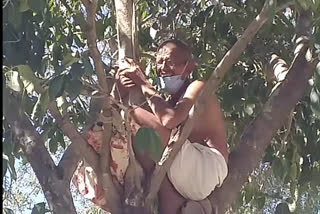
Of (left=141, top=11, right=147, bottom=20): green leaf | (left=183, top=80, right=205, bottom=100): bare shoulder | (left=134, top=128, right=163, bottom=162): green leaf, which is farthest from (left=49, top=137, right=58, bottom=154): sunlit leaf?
(left=134, top=128, right=163, bottom=162): green leaf

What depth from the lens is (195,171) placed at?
235cm

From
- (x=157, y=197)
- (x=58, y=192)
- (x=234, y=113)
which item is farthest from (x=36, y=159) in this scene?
(x=234, y=113)

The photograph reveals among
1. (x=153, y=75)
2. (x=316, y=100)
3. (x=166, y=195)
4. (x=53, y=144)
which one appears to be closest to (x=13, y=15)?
(x=166, y=195)

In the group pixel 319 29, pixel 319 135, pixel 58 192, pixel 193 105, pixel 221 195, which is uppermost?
pixel 319 29

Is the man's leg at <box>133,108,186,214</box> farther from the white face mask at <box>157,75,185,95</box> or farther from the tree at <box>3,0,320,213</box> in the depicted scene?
the white face mask at <box>157,75,185,95</box>

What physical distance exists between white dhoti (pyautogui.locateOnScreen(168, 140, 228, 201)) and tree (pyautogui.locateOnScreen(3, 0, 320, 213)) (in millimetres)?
80

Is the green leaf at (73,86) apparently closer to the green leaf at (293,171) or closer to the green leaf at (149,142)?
the green leaf at (149,142)

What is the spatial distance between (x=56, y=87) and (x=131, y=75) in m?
0.42

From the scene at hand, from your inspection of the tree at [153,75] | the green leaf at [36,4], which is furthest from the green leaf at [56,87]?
the green leaf at [36,4]

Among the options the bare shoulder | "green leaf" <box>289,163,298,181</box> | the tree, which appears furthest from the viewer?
"green leaf" <box>289,163,298,181</box>

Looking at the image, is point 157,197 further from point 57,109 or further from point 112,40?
point 112,40

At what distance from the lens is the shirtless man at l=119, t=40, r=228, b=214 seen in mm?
2238

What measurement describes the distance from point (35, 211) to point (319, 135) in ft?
4.52

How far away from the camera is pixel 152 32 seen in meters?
3.37
